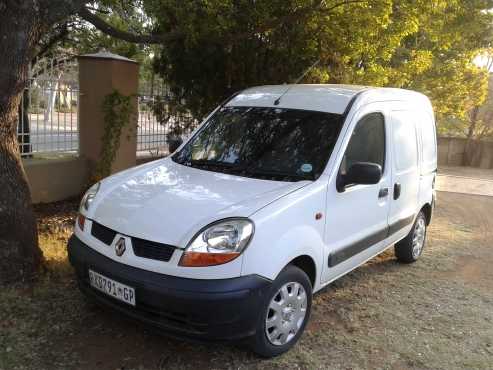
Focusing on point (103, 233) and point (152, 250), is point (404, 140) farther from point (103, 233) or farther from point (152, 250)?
point (103, 233)

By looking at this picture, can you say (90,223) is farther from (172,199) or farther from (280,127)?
(280,127)

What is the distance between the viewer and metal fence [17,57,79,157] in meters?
6.40

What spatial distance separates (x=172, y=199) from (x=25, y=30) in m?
1.89

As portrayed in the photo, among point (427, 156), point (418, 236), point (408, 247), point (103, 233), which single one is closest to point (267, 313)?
point (103, 233)

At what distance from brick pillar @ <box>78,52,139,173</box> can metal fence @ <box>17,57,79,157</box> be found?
104 millimetres

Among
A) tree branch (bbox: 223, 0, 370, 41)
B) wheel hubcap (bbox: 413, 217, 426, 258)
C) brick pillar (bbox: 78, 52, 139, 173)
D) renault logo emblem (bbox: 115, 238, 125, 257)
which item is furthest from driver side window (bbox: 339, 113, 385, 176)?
brick pillar (bbox: 78, 52, 139, 173)

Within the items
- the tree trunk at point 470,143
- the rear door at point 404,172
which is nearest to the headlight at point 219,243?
the rear door at point 404,172

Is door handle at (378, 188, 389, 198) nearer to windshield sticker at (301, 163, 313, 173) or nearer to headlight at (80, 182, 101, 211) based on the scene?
windshield sticker at (301, 163, 313, 173)

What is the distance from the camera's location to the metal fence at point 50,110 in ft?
21.0

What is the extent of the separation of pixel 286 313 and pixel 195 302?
31.3 inches

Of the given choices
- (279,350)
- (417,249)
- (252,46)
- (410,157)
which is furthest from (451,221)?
(279,350)

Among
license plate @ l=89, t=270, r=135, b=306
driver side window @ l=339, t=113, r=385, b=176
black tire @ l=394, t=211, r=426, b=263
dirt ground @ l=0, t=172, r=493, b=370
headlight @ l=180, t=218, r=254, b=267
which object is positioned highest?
driver side window @ l=339, t=113, r=385, b=176

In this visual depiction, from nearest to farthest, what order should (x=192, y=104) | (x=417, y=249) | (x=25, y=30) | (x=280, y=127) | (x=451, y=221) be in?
(x=25, y=30) < (x=280, y=127) < (x=417, y=249) < (x=192, y=104) < (x=451, y=221)

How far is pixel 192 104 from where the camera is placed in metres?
8.04
